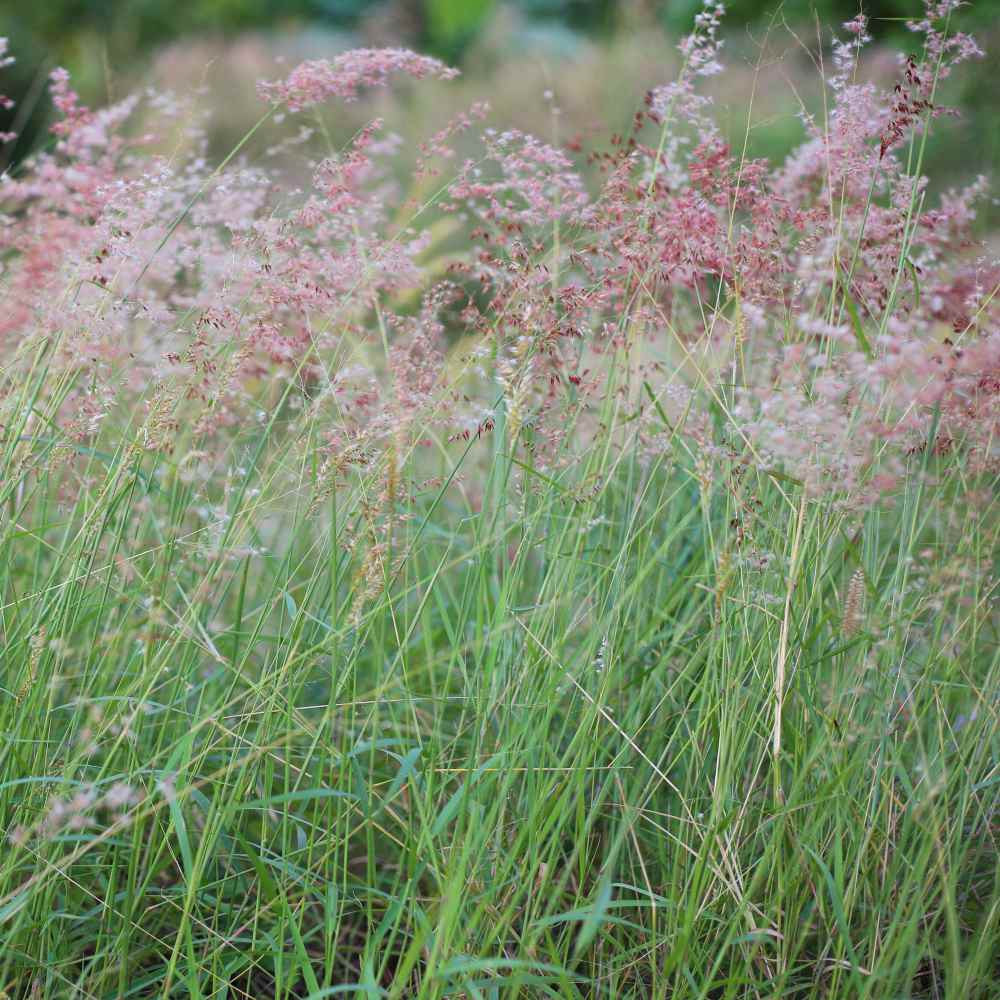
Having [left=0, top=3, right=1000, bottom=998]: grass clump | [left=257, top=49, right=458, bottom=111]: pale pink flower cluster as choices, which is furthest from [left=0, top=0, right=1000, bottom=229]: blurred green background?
[left=0, top=3, right=1000, bottom=998]: grass clump

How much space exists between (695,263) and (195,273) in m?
1.92

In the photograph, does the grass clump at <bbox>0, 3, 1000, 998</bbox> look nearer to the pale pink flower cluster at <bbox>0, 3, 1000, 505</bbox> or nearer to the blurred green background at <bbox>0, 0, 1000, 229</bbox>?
the pale pink flower cluster at <bbox>0, 3, 1000, 505</bbox>

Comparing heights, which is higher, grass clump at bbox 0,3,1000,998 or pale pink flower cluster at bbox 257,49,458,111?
pale pink flower cluster at bbox 257,49,458,111

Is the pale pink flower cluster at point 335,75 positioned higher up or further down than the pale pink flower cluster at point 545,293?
higher up

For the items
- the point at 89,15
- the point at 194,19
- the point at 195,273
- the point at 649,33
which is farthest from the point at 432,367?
the point at 194,19

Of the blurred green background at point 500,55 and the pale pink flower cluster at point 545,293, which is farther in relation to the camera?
the blurred green background at point 500,55

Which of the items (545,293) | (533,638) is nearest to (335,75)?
(545,293)

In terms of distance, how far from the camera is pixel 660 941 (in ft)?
5.35

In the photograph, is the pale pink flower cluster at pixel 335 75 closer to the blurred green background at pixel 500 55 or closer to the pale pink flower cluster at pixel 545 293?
the pale pink flower cluster at pixel 545 293

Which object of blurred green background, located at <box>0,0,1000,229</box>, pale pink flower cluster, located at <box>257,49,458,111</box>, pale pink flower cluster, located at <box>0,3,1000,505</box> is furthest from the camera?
blurred green background, located at <box>0,0,1000,229</box>

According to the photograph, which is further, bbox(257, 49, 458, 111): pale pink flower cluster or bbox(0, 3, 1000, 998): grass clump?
bbox(257, 49, 458, 111): pale pink flower cluster

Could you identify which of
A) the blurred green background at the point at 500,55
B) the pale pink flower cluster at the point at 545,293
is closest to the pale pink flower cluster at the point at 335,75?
the pale pink flower cluster at the point at 545,293

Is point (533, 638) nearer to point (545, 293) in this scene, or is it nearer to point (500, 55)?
point (545, 293)

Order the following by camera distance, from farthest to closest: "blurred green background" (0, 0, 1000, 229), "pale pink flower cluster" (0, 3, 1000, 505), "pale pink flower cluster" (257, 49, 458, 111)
A: "blurred green background" (0, 0, 1000, 229) → "pale pink flower cluster" (257, 49, 458, 111) → "pale pink flower cluster" (0, 3, 1000, 505)
